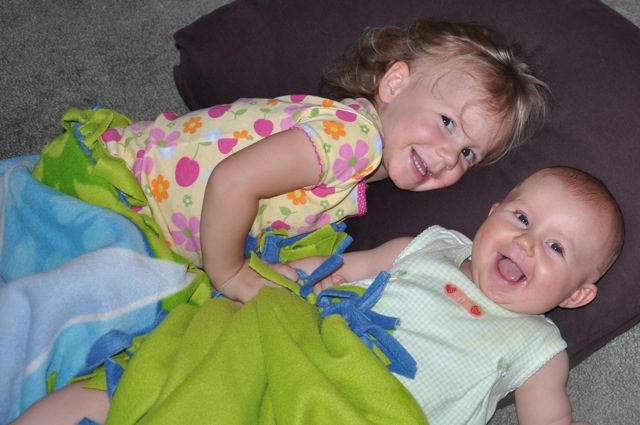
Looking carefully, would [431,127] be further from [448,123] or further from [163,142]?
[163,142]

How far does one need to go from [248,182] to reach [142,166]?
270mm

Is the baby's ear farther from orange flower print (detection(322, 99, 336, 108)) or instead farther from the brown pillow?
orange flower print (detection(322, 99, 336, 108))

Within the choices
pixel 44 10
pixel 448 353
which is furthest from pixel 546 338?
pixel 44 10

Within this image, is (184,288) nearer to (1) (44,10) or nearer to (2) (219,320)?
(2) (219,320)

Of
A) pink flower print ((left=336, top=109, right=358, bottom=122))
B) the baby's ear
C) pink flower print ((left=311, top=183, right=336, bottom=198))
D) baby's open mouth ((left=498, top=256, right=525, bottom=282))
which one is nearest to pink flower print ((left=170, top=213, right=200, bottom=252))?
pink flower print ((left=311, top=183, right=336, bottom=198))

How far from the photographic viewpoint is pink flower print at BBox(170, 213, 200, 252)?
1.44m

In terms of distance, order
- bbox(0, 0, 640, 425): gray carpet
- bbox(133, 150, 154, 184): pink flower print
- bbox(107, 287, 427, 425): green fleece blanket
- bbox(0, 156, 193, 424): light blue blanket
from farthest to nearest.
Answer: bbox(0, 0, 640, 425): gray carpet → bbox(133, 150, 154, 184): pink flower print → bbox(0, 156, 193, 424): light blue blanket → bbox(107, 287, 427, 425): green fleece blanket

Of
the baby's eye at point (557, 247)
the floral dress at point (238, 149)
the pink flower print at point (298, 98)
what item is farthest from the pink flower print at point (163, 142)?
the baby's eye at point (557, 247)

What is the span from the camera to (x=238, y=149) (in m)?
1.41

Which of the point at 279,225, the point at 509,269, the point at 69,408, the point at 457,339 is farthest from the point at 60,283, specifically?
the point at 509,269

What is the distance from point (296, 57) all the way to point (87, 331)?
0.73 metres

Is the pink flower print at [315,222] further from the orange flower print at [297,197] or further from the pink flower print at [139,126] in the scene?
the pink flower print at [139,126]

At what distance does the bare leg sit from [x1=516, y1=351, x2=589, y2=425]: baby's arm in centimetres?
72

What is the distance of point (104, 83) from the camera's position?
1.89 metres
